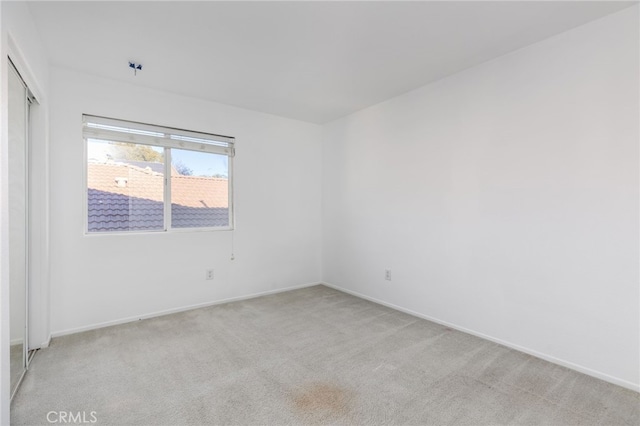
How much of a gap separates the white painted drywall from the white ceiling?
1.00 ft

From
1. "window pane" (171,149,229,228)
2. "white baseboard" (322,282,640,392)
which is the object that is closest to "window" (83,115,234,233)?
"window pane" (171,149,229,228)

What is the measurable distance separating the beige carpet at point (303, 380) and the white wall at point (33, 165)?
34 centimetres

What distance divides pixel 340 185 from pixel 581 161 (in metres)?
2.72

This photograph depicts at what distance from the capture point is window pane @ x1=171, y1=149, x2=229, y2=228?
3535 millimetres

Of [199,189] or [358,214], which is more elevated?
[199,189]

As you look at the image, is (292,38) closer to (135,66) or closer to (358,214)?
(135,66)

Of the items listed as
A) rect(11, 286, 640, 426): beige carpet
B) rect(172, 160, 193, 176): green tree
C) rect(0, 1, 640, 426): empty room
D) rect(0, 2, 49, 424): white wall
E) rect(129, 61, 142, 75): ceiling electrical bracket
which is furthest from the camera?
rect(172, 160, 193, 176): green tree

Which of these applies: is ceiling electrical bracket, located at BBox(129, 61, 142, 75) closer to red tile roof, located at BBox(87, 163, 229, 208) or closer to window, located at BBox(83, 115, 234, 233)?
window, located at BBox(83, 115, 234, 233)

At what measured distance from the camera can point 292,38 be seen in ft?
7.66

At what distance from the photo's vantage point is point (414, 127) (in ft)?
11.0

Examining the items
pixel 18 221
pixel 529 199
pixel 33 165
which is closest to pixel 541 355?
pixel 529 199

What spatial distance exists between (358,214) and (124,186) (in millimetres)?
2769

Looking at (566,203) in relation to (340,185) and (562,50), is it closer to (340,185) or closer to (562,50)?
(562,50)

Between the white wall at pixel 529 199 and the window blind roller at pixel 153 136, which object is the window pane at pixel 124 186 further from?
the white wall at pixel 529 199
